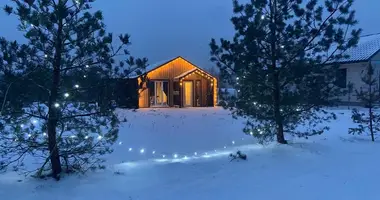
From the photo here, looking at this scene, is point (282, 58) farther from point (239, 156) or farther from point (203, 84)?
point (203, 84)

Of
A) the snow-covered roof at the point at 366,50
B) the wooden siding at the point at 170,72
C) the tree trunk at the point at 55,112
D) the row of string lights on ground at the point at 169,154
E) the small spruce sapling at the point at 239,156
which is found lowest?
the row of string lights on ground at the point at 169,154

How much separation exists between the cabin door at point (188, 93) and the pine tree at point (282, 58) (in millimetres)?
16495

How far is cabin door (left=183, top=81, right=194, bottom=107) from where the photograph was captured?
2366 cm

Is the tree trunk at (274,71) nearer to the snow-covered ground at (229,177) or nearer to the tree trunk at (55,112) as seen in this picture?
the snow-covered ground at (229,177)

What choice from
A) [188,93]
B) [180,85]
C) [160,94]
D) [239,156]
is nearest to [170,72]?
[180,85]

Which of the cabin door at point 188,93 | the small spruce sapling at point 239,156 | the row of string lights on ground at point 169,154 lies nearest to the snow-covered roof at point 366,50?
the cabin door at point 188,93

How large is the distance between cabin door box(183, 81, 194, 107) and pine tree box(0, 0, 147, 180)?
728 inches

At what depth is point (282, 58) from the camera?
695cm

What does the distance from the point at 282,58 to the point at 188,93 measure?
17348mm

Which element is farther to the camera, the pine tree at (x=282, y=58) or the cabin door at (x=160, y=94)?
the cabin door at (x=160, y=94)

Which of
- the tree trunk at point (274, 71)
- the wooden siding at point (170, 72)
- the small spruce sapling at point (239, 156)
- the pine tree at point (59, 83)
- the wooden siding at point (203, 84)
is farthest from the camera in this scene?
the wooden siding at point (203, 84)

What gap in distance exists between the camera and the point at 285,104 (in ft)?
22.6

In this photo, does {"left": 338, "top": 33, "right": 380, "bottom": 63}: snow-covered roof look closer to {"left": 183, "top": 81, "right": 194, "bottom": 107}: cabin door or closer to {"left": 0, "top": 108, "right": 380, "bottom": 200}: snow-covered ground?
{"left": 183, "top": 81, "right": 194, "bottom": 107}: cabin door

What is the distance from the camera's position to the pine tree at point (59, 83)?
4406 mm
